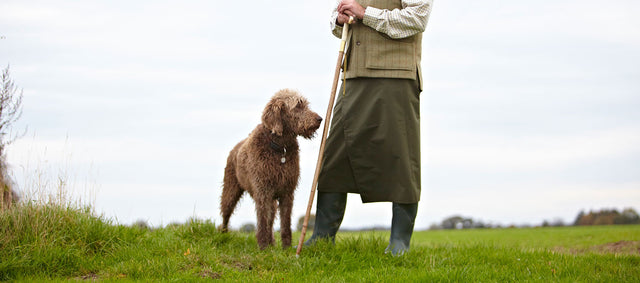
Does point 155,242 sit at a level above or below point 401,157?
below

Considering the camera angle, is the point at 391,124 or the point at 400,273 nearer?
the point at 400,273

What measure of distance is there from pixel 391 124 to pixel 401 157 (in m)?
0.39

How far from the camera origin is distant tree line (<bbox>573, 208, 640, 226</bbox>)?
13.0 meters

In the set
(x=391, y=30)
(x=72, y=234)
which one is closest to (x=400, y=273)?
(x=391, y=30)

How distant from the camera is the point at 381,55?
19.4ft

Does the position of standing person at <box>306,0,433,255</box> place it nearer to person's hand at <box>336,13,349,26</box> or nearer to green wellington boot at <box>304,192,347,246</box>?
person's hand at <box>336,13,349,26</box>

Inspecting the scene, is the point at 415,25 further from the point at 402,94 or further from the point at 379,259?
the point at 379,259

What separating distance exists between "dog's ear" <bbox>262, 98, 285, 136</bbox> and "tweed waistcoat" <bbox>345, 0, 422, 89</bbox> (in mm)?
915

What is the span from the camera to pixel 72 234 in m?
6.41

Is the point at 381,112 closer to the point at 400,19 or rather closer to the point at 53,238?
the point at 400,19

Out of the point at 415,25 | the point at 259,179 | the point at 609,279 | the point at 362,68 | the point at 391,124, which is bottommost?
the point at 609,279

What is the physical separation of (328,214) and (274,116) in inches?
52.3

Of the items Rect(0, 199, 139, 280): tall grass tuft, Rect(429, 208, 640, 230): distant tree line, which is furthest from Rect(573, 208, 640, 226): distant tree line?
Rect(0, 199, 139, 280): tall grass tuft

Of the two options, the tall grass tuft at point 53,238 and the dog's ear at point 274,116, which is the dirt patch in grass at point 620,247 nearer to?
the dog's ear at point 274,116
